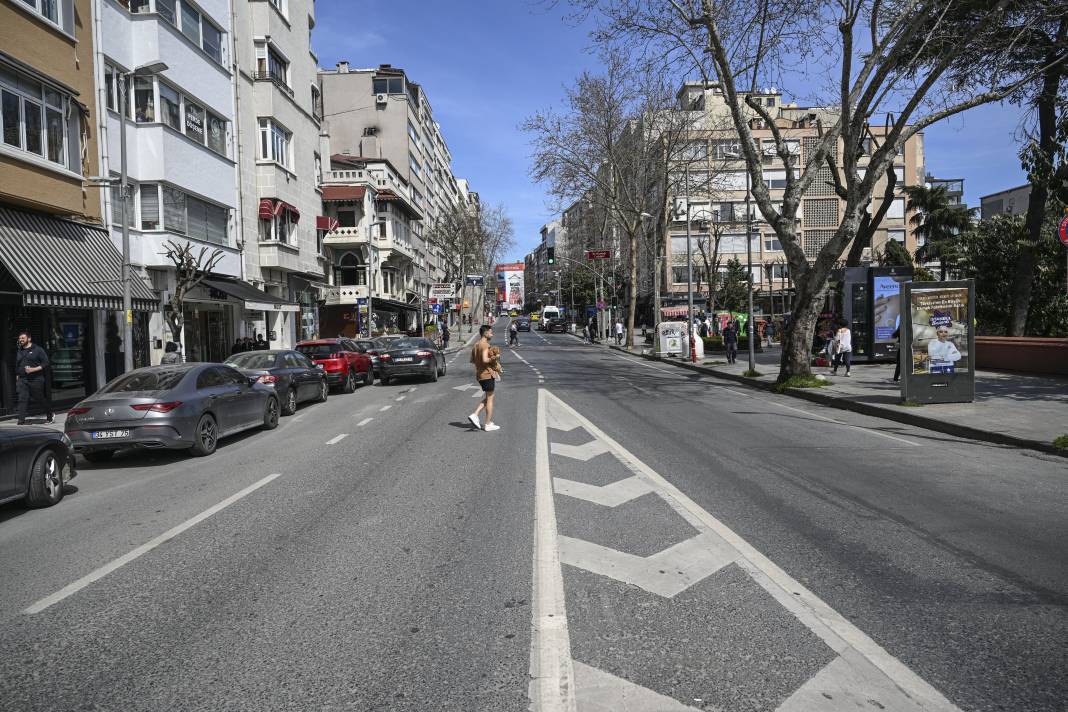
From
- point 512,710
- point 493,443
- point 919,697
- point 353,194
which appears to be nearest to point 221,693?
point 512,710

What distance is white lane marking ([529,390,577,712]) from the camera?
322 centimetres

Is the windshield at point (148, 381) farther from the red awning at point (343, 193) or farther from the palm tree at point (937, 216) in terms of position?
the palm tree at point (937, 216)

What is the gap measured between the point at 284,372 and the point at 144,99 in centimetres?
1132

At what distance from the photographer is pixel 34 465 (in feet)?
25.1

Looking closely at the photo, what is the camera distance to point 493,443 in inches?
420

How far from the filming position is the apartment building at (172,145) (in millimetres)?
20406

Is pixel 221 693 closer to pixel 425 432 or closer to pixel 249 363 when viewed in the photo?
pixel 425 432

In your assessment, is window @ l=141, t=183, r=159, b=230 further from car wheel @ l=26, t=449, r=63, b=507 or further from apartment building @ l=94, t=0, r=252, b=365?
car wheel @ l=26, t=449, r=63, b=507

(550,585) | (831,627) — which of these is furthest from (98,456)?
(831,627)

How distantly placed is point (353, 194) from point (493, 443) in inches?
1647

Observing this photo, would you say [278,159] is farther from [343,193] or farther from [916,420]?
[916,420]

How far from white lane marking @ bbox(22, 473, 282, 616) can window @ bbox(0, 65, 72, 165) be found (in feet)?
41.7

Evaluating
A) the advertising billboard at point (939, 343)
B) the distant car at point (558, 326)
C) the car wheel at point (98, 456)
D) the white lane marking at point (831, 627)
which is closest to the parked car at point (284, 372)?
the car wheel at point (98, 456)

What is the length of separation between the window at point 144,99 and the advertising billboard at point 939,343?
69.0ft
